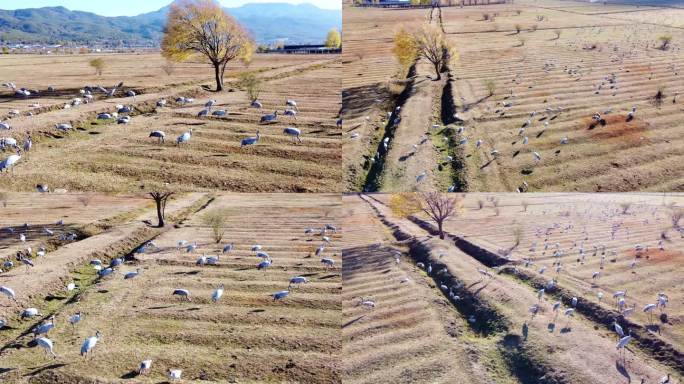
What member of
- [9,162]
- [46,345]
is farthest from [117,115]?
[46,345]

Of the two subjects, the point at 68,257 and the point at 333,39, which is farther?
the point at 333,39

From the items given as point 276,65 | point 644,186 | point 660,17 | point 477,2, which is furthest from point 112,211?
point 660,17

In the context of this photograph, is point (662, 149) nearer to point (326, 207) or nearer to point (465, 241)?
point (465, 241)

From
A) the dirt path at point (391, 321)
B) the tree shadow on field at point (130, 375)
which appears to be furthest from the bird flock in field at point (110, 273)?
the dirt path at point (391, 321)

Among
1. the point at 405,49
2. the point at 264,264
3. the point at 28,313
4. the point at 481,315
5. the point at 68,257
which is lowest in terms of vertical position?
the point at 28,313

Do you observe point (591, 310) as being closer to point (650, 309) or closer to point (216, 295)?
point (650, 309)

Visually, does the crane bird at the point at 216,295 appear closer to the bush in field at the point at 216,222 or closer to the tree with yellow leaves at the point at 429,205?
the bush in field at the point at 216,222
